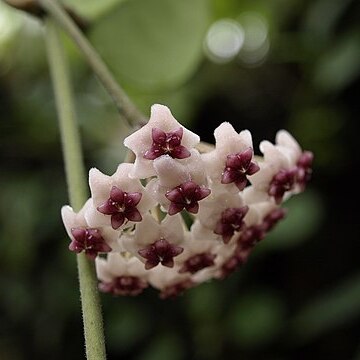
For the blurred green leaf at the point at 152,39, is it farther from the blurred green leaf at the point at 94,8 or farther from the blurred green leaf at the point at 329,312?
the blurred green leaf at the point at 329,312

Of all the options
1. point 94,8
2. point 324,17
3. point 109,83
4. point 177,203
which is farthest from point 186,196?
point 324,17

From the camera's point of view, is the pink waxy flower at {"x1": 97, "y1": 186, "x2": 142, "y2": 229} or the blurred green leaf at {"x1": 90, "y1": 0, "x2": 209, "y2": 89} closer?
the pink waxy flower at {"x1": 97, "y1": 186, "x2": 142, "y2": 229}

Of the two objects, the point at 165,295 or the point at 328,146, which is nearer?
the point at 165,295

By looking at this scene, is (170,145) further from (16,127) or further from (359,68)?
(16,127)

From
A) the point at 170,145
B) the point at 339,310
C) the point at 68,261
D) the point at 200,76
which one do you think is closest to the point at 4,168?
the point at 68,261

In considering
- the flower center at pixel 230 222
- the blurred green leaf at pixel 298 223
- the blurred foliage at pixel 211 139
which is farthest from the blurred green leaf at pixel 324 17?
the flower center at pixel 230 222

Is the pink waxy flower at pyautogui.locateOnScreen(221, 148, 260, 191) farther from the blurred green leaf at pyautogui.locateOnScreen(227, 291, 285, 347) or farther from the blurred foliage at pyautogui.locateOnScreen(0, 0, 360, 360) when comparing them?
the blurred green leaf at pyautogui.locateOnScreen(227, 291, 285, 347)

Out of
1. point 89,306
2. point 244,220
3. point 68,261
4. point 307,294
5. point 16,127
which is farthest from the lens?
point 16,127

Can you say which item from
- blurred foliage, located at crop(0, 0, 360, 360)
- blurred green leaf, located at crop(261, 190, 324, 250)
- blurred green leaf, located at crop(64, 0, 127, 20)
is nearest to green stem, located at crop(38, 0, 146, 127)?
blurred green leaf, located at crop(64, 0, 127, 20)
